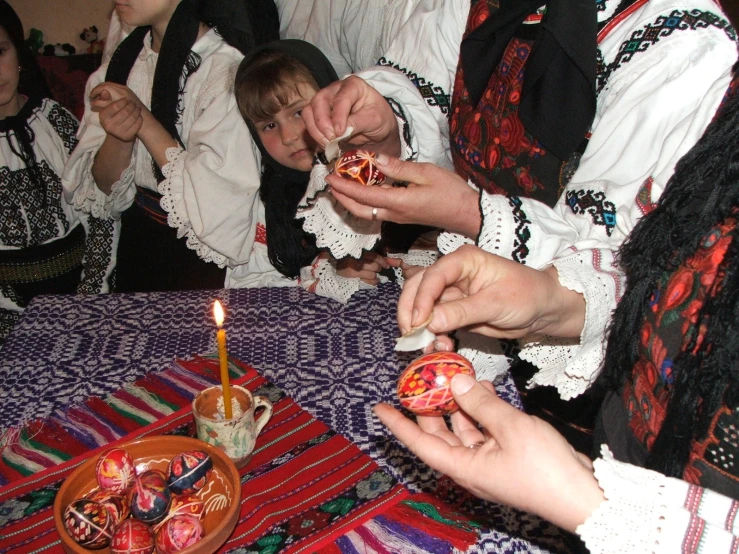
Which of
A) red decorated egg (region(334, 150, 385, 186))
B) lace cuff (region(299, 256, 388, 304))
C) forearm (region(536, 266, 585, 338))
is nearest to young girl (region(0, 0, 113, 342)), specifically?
lace cuff (region(299, 256, 388, 304))

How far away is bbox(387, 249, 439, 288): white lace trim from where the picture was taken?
1.82 metres

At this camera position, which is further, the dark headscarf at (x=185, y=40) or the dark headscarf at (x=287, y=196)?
the dark headscarf at (x=185, y=40)

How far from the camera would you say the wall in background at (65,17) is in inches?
168

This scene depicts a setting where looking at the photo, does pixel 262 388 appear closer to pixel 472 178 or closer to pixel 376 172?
pixel 376 172

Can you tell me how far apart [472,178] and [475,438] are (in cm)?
77

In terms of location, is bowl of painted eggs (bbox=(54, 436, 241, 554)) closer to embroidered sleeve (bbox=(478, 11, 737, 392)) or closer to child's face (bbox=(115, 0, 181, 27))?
embroidered sleeve (bbox=(478, 11, 737, 392))

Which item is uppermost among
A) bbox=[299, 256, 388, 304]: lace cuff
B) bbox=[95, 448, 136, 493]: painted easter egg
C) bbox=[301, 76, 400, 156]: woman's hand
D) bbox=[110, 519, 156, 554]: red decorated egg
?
bbox=[301, 76, 400, 156]: woman's hand

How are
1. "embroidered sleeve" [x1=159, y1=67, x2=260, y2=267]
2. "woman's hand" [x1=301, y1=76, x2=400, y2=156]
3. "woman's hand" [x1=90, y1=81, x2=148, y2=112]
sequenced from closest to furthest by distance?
"woman's hand" [x1=301, y1=76, x2=400, y2=156]
"embroidered sleeve" [x1=159, y1=67, x2=260, y2=267]
"woman's hand" [x1=90, y1=81, x2=148, y2=112]

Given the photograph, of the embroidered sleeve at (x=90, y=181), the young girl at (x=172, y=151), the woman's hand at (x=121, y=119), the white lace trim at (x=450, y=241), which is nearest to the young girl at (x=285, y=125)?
the young girl at (x=172, y=151)

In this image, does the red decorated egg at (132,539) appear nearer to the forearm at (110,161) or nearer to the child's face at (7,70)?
the forearm at (110,161)

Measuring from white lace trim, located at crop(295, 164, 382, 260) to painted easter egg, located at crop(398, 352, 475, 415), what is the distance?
0.50m

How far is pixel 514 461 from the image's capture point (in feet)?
2.60

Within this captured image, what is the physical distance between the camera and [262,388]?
136cm

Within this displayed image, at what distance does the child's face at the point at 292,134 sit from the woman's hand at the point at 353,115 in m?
0.44
